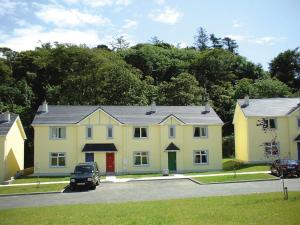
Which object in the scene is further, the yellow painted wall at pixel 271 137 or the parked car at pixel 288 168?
the yellow painted wall at pixel 271 137

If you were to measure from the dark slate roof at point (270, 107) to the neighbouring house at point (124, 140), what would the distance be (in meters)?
5.24

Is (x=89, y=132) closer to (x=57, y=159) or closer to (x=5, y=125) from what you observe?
(x=57, y=159)

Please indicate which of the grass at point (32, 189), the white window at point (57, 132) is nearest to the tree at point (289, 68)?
the white window at point (57, 132)

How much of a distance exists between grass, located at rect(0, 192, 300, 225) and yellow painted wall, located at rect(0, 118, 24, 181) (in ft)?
66.4

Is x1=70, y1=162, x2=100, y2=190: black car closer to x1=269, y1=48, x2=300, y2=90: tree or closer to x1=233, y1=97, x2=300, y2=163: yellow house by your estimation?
x1=233, y1=97, x2=300, y2=163: yellow house

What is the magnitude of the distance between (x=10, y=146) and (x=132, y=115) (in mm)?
14296

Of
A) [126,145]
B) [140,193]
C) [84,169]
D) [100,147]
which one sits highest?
[126,145]

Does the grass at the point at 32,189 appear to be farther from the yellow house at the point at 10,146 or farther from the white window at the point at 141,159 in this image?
the white window at the point at 141,159

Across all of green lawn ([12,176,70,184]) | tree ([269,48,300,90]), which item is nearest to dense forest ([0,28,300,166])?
tree ([269,48,300,90])

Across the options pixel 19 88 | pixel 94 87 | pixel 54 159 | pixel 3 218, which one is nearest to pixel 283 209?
pixel 3 218

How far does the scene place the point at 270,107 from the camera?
48.7 meters

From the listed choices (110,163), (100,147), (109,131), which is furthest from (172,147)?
(100,147)

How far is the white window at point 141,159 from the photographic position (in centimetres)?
4394

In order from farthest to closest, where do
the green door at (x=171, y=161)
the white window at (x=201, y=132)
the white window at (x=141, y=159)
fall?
the white window at (x=201, y=132)
the green door at (x=171, y=161)
the white window at (x=141, y=159)
